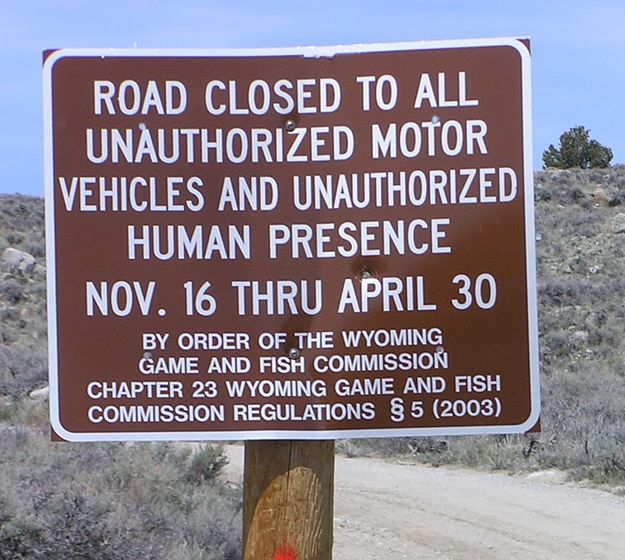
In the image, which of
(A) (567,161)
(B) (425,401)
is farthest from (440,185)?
(A) (567,161)

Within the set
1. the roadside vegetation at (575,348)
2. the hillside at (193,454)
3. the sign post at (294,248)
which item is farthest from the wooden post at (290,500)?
the roadside vegetation at (575,348)

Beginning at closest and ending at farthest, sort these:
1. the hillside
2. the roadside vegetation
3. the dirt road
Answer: the hillside
the dirt road
the roadside vegetation

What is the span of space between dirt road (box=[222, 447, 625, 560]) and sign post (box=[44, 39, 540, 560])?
18.0ft

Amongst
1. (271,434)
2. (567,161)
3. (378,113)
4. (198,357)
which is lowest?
(271,434)

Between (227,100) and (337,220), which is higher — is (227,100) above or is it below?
above

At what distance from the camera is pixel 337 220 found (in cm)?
294

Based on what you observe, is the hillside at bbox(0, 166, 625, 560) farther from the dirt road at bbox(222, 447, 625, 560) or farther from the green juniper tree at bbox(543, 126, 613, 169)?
the green juniper tree at bbox(543, 126, 613, 169)

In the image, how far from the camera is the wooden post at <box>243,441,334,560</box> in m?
3.00

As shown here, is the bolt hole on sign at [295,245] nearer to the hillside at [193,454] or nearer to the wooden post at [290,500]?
the wooden post at [290,500]

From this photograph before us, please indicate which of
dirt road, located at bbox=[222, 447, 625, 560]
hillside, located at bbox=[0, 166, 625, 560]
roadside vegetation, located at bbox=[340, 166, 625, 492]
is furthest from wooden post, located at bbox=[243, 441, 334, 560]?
roadside vegetation, located at bbox=[340, 166, 625, 492]

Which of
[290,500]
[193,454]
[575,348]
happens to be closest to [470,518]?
[193,454]

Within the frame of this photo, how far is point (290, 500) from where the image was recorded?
2996mm

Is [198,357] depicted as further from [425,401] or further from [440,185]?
[440,185]

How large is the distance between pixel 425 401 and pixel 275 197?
2.32ft
